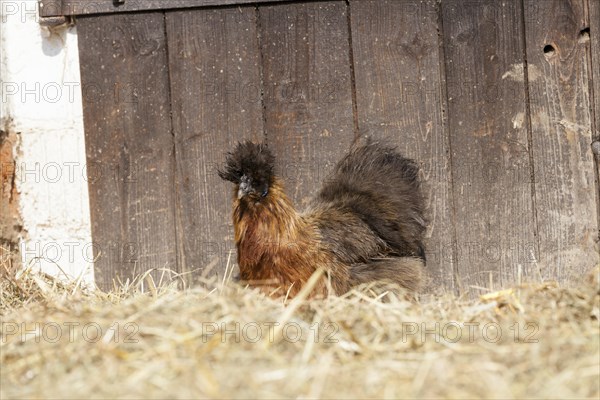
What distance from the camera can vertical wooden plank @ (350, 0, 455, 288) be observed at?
15.3 feet

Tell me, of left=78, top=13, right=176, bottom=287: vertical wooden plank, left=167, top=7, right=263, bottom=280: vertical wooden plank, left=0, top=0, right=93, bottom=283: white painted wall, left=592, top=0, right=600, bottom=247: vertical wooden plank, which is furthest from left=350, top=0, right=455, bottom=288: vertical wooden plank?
left=0, top=0, right=93, bottom=283: white painted wall

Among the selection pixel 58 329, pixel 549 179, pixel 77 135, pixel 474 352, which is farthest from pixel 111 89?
pixel 474 352

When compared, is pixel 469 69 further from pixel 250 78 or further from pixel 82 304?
pixel 82 304

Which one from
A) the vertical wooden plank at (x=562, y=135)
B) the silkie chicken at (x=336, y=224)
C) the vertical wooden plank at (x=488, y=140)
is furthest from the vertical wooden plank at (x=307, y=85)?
the vertical wooden plank at (x=562, y=135)

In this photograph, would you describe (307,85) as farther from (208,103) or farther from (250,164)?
(250,164)

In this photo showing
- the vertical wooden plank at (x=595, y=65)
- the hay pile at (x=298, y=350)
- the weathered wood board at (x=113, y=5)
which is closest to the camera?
the hay pile at (x=298, y=350)

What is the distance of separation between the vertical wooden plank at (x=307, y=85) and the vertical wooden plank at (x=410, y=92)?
0.33 feet

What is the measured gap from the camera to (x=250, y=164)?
4.33 meters

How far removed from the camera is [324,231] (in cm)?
462

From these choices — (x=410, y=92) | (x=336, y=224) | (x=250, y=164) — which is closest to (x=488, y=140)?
(x=410, y=92)

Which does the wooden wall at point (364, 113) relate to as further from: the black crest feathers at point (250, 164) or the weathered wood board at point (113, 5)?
the black crest feathers at point (250, 164)

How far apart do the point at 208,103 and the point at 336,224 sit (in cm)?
99

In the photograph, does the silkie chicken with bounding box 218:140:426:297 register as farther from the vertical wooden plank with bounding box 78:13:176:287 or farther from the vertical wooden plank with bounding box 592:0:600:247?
the vertical wooden plank with bounding box 592:0:600:247

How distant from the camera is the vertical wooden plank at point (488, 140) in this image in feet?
15.2
